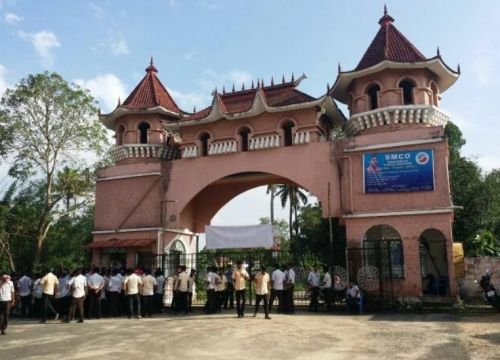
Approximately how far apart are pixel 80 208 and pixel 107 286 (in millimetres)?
10226

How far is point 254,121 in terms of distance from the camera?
1772 cm

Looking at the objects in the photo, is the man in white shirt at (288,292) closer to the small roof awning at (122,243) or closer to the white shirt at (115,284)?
the white shirt at (115,284)

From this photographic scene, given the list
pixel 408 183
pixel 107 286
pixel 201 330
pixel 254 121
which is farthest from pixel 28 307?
pixel 408 183

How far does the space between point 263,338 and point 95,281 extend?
19.6ft

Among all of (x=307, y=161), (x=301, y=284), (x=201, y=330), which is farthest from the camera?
(x=301, y=284)

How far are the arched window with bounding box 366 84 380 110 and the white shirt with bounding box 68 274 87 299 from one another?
10.8 meters

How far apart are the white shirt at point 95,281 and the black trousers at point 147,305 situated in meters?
1.27

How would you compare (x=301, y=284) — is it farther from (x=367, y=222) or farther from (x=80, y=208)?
(x=80, y=208)

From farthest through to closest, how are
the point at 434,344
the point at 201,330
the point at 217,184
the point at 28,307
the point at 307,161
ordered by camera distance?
the point at 217,184
the point at 307,161
the point at 28,307
the point at 201,330
the point at 434,344

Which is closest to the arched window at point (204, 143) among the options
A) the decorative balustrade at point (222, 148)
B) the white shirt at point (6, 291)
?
the decorative balustrade at point (222, 148)

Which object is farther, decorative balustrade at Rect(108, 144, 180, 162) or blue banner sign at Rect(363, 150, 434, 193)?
decorative balustrade at Rect(108, 144, 180, 162)

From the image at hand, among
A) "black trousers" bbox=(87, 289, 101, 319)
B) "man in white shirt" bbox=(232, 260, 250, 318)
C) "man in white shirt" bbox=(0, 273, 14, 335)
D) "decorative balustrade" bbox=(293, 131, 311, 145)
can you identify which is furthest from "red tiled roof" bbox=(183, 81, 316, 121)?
"man in white shirt" bbox=(0, 273, 14, 335)

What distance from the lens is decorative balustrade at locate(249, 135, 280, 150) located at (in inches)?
669

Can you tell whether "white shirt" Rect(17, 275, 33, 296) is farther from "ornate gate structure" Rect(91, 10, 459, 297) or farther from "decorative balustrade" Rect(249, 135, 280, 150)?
"decorative balustrade" Rect(249, 135, 280, 150)
